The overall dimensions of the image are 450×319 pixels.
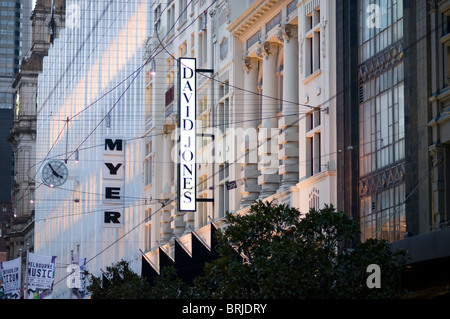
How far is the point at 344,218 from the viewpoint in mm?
26547

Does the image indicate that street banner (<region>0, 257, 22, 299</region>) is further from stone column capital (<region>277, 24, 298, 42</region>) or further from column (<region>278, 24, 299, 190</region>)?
stone column capital (<region>277, 24, 298, 42</region>)

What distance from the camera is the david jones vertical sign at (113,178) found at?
66.4 meters

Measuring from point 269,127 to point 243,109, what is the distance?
341 centimetres

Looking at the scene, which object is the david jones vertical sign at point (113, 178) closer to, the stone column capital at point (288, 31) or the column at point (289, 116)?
the stone column capital at point (288, 31)

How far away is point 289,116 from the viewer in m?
42.1

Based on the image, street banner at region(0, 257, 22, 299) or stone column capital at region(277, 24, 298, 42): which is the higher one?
stone column capital at region(277, 24, 298, 42)

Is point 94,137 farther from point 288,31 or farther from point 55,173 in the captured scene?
point 288,31

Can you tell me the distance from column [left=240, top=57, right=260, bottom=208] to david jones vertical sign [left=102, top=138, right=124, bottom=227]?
751 inches

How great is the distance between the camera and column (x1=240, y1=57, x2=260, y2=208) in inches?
1854

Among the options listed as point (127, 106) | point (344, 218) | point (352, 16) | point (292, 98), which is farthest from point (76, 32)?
point (344, 218)

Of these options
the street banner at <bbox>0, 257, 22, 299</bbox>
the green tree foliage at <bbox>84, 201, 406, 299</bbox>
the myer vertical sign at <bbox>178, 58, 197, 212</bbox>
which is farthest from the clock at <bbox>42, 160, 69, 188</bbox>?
the green tree foliage at <bbox>84, 201, 406, 299</bbox>

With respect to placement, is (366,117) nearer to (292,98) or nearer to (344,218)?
(292,98)

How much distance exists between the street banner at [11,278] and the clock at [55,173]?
16.9ft
